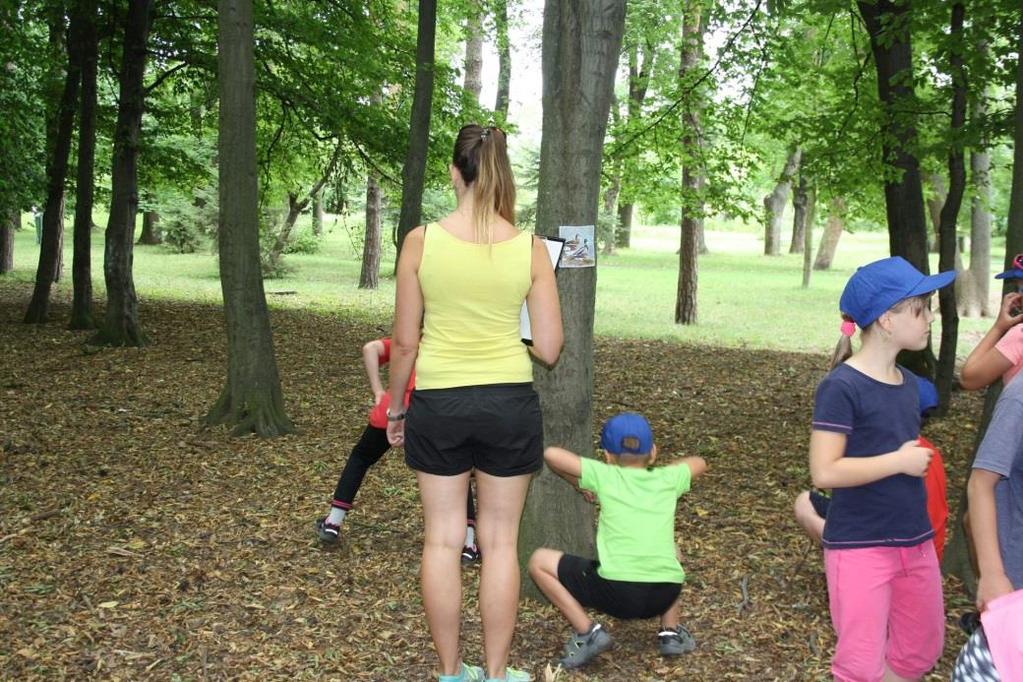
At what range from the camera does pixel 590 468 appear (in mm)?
3746

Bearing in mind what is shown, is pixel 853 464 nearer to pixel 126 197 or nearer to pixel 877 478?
pixel 877 478

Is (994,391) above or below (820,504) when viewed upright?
above

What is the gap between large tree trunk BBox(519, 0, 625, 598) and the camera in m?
4.30

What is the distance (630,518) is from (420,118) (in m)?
8.58

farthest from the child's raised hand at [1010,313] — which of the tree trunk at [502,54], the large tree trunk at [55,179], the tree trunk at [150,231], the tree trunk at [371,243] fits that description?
the tree trunk at [150,231]

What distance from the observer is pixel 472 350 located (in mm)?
3404

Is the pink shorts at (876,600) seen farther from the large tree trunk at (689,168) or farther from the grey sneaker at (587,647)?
the large tree trunk at (689,168)

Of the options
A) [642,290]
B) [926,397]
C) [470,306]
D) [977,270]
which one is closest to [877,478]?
[926,397]

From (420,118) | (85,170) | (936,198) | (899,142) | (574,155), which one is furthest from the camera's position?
(936,198)

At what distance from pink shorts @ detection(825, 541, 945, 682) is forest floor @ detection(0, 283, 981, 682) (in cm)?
91

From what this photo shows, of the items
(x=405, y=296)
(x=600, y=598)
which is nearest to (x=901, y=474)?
(x=600, y=598)

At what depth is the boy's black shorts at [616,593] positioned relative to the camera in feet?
12.5

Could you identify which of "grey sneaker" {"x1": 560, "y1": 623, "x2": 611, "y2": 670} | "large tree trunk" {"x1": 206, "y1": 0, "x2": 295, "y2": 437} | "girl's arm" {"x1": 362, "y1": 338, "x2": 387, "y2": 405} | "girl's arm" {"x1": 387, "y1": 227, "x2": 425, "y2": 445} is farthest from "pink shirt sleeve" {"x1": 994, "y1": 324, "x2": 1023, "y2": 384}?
"large tree trunk" {"x1": 206, "y1": 0, "x2": 295, "y2": 437}

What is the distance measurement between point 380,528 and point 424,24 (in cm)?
747
